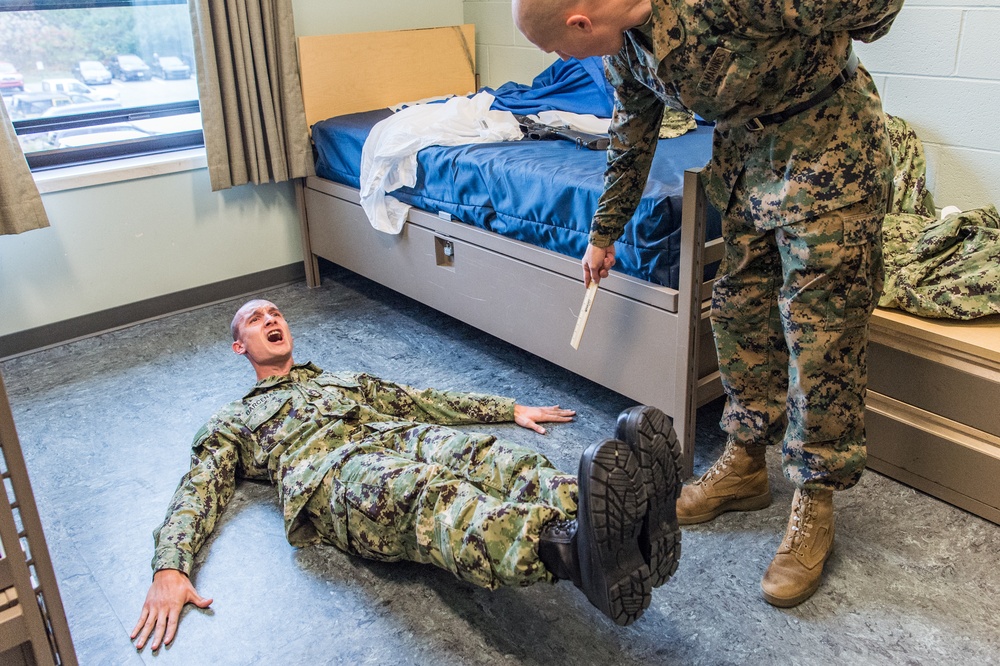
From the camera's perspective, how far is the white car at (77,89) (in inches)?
112

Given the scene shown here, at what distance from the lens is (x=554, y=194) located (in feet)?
6.86

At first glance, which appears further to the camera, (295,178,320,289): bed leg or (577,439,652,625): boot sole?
(295,178,320,289): bed leg

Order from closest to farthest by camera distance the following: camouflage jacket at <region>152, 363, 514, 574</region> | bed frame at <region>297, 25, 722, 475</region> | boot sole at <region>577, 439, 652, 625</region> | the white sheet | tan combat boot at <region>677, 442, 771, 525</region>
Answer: boot sole at <region>577, 439, 652, 625</region> < camouflage jacket at <region>152, 363, 514, 574</region> < tan combat boot at <region>677, 442, 771, 525</region> < bed frame at <region>297, 25, 722, 475</region> < the white sheet

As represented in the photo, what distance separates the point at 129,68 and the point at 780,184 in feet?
8.36

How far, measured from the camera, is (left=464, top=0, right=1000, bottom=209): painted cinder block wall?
7.01ft

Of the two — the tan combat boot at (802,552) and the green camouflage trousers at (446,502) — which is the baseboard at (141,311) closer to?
the green camouflage trousers at (446,502)

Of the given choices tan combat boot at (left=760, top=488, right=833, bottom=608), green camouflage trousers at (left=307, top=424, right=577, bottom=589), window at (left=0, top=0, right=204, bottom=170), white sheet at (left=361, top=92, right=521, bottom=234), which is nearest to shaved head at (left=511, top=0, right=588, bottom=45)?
green camouflage trousers at (left=307, top=424, right=577, bottom=589)

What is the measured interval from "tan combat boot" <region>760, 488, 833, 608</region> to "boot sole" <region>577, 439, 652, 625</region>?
1.35 feet

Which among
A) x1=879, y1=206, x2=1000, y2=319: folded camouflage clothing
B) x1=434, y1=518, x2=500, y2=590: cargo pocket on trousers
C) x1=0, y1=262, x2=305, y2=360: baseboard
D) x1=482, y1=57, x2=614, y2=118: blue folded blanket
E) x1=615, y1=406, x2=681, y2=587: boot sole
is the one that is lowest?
x1=0, y1=262, x2=305, y2=360: baseboard

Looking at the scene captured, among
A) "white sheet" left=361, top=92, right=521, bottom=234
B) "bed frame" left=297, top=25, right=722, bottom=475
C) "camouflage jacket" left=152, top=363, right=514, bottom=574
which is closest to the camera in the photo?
"camouflage jacket" left=152, top=363, right=514, bottom=574

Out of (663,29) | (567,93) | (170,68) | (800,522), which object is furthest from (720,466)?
(170,68)

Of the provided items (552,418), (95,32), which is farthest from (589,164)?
(95,32)

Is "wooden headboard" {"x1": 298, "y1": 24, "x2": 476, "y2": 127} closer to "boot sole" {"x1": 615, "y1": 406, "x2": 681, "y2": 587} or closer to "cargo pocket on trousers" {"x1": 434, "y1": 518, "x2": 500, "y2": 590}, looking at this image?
"cargo pocket on trousers" {"x1": 434, "y1": 518, "x2": 500, "y2": 590}

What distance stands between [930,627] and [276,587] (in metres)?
1.21
